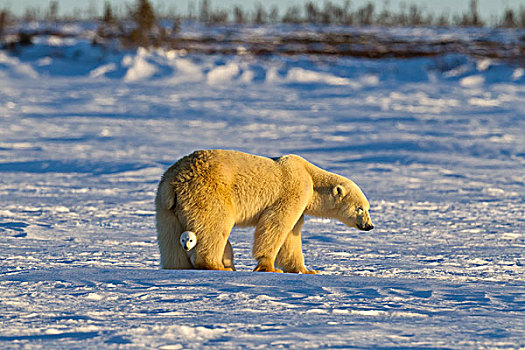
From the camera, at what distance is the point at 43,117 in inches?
529

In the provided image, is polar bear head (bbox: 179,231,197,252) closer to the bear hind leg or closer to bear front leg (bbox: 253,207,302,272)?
the bear hind leg

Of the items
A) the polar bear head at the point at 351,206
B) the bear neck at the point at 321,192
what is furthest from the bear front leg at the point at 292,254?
the polar bear head at the point at 351,206

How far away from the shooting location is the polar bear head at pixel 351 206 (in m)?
4.37

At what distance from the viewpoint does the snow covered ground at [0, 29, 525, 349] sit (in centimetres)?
283

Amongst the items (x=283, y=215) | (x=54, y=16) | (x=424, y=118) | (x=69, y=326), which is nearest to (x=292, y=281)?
(x=283, y=215)

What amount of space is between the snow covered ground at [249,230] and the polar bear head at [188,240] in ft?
0.81

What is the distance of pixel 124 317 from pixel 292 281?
0.87 m

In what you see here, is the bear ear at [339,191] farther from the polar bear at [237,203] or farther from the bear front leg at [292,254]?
the bear front leg at [292,254]

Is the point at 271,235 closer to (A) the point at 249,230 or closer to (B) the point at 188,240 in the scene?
(B) the point at 188,240

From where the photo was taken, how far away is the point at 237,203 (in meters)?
3.98

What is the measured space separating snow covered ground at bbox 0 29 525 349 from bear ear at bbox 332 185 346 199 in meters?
0.43

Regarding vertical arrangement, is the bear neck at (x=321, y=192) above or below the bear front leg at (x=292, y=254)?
above

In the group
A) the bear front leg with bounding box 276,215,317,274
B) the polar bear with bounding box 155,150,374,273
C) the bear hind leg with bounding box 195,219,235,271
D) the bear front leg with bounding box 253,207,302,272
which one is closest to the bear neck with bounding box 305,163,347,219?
the polar bear with bounding box 155,150,374,273

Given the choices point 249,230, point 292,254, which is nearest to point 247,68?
point 249,230
